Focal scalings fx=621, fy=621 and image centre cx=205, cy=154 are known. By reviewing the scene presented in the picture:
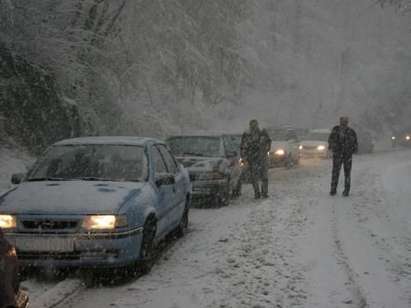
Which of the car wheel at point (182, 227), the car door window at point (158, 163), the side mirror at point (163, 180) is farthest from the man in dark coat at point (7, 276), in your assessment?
the car wheel at point (182, 227)

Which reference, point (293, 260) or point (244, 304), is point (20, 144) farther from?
point (244, 304)

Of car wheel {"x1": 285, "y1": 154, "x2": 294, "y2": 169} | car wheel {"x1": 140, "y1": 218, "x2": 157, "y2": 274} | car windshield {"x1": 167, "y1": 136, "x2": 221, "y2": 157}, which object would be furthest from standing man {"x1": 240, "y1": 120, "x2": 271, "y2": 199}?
car wheel {"x1": 285, "y1": 154, "x2": 294, "y2": 169}

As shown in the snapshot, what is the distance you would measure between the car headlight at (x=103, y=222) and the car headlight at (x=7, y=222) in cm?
76

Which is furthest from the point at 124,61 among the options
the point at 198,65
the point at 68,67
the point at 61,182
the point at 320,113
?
the point at 320,113

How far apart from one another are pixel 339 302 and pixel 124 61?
15574 millimetres

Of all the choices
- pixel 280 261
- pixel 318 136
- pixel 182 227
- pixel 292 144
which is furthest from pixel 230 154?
pixel 318 136

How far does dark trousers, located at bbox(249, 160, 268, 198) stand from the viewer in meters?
14.6

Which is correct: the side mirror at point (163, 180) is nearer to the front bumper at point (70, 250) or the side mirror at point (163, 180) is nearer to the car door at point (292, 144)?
the front bumper at point (70, 250)

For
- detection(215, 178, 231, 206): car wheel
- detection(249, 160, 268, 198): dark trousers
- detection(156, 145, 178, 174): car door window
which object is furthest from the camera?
detection(249, 160, 268, 198): dark trousers

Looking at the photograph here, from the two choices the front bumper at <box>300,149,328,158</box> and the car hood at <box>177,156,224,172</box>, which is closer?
the car hood at <box>177,156,224,172</box>

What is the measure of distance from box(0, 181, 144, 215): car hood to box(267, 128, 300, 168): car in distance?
17.1 m

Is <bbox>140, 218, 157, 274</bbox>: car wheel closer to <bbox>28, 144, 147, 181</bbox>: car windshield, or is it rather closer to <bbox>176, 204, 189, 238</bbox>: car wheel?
<bbox>28, 144, 147, 181</bbox>: car windshield

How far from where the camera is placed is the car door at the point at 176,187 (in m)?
9.05

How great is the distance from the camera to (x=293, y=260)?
7.95 m
